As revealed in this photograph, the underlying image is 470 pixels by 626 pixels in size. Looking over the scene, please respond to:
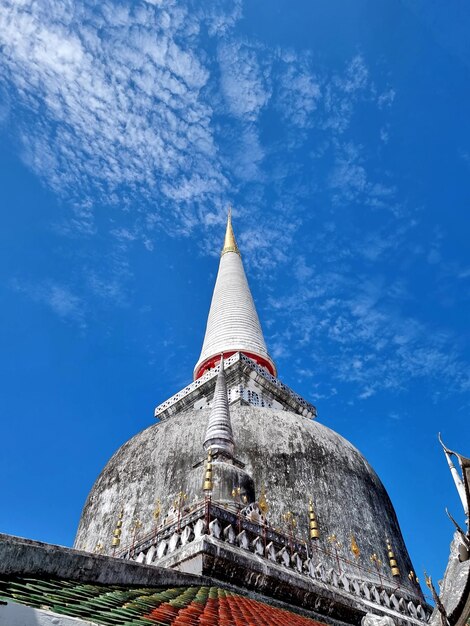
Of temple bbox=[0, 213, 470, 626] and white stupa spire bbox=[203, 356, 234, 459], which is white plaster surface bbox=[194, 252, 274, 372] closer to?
temple bbox=[0, 213, 470, 626]

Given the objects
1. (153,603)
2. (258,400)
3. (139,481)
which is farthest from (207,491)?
(258,400)

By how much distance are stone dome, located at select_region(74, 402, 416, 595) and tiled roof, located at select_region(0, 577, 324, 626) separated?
1007 centimetres

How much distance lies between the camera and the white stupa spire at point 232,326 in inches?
1043

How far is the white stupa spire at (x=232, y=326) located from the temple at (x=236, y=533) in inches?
4.1

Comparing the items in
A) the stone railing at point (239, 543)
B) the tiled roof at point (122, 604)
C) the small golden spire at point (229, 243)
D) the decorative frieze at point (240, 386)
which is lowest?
the tiled roof at point (122, 604)

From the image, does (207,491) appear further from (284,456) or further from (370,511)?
(370,511)

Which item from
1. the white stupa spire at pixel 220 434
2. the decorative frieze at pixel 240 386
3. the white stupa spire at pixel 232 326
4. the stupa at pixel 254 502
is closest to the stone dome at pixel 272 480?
the stupa at pixel 254 502

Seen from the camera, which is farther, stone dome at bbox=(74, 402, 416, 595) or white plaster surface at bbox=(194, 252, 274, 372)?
white plaster surface at bbox=(194, 252, 274, 372)

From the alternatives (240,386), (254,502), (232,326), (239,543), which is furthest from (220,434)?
(232,326)

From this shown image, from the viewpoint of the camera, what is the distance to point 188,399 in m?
23.7

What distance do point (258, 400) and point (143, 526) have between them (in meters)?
7.87

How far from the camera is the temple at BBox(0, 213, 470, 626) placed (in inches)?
170

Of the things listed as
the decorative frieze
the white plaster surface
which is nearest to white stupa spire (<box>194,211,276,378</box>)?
the white plaster surface

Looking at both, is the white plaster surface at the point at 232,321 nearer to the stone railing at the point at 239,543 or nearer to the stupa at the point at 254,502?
the stupa at the point at 254,502
